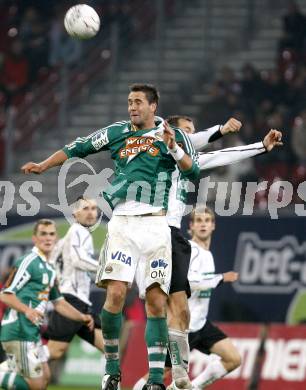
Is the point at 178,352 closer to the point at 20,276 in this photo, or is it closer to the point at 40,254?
the point at 20,276

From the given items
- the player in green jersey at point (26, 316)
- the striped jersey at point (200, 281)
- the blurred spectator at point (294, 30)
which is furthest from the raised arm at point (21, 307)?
the blurred spectator at point (294, 30)

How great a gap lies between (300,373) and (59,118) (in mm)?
6768

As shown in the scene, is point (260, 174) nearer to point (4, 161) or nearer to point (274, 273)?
point (274, 273)

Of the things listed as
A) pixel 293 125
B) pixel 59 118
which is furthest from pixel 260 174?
pixel 59 118

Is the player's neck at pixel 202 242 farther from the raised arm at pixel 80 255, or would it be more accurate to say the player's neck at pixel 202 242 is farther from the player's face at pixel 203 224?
the raised arm at pixel 80 255

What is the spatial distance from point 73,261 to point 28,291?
790mm

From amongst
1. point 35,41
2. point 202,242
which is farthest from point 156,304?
point 35,41

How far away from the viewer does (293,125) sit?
60.1 ft

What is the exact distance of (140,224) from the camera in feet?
33.7

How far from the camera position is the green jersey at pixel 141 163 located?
10273 mm

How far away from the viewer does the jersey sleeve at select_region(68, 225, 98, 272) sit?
12.8m

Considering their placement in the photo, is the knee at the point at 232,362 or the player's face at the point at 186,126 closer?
the player's face at the point at 186,126

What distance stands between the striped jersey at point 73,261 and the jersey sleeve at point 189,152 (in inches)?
117

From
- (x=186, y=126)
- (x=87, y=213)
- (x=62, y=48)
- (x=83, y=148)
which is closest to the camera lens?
(x=83, y=148)
